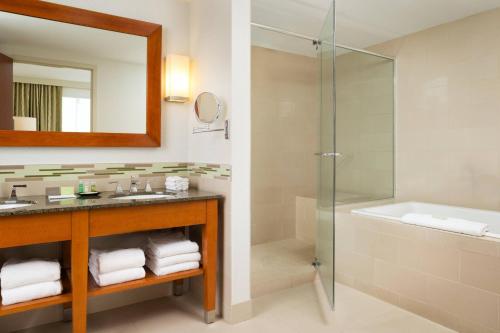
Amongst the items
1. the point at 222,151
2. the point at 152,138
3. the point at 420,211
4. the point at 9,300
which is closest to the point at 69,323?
the point at 9,300

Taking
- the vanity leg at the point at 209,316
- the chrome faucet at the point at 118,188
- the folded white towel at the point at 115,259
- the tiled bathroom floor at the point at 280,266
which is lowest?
the vanity leg at the point at 209,316

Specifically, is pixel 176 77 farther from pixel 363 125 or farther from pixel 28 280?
pixel 363 125

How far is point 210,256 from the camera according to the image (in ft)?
7.06

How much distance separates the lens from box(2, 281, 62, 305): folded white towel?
1.61 meters

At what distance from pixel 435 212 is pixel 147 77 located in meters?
2.68

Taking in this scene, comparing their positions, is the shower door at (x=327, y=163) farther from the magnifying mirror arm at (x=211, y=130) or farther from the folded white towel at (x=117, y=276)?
the folded white towel at (x=117, y=276)

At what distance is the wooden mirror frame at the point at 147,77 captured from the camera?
2.01 metres

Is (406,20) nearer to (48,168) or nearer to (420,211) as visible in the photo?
(420,211)

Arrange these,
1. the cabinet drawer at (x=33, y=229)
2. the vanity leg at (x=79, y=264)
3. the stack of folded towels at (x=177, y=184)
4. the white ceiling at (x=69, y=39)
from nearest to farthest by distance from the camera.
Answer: the cabinet drawer at (x=33, y=229)
the vanity leg at (x=79, y=264)
the white ceiling at (x=69, y=39)
the stack of folded towels at (x=177, y=184)

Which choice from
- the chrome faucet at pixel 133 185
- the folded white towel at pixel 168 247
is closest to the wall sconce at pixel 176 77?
the chrome faucet at pixel 133 185

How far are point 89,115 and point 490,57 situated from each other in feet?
10.3

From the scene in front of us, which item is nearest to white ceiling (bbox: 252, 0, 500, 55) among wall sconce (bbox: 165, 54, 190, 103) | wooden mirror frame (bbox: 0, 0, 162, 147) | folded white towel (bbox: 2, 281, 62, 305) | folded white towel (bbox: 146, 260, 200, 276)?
wall sconce (bbox: 165, 54, 190, 103)

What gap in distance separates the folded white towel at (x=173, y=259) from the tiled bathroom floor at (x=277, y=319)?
1.34 ft

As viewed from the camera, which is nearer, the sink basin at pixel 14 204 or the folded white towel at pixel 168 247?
the sink basin at pixel 14 204
